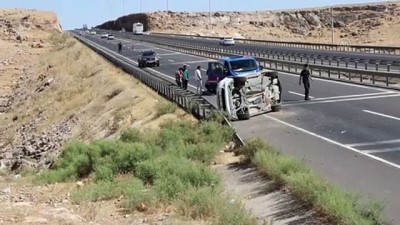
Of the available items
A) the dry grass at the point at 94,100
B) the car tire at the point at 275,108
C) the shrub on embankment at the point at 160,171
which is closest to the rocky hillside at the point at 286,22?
the dry grass at the point at 94,100

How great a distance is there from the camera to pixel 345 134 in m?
19.0

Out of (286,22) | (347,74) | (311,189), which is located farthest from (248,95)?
(286,22)

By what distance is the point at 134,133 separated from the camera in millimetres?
21625

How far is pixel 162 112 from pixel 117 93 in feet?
39.7

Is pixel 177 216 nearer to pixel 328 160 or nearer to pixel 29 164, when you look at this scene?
pixel 328 160

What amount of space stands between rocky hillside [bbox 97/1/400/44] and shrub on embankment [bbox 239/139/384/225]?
9710cm

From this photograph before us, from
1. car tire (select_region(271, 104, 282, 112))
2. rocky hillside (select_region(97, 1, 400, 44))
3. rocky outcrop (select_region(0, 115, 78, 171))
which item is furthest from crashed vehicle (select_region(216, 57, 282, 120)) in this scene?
rocky hillside (select_region(97, 1, 400, 44))

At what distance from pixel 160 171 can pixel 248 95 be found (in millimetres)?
8582

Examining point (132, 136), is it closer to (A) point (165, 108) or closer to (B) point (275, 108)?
(A) point (165, 108)

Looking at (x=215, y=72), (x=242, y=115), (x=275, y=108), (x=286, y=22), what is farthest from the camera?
(x=286, y=22)

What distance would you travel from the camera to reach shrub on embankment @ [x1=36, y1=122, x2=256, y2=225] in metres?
12.6

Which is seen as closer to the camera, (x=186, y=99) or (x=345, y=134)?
(x=345, y=134)

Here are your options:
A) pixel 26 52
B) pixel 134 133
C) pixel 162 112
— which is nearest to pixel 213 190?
pixel 134 133

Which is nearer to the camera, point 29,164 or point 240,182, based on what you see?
point 240,182
